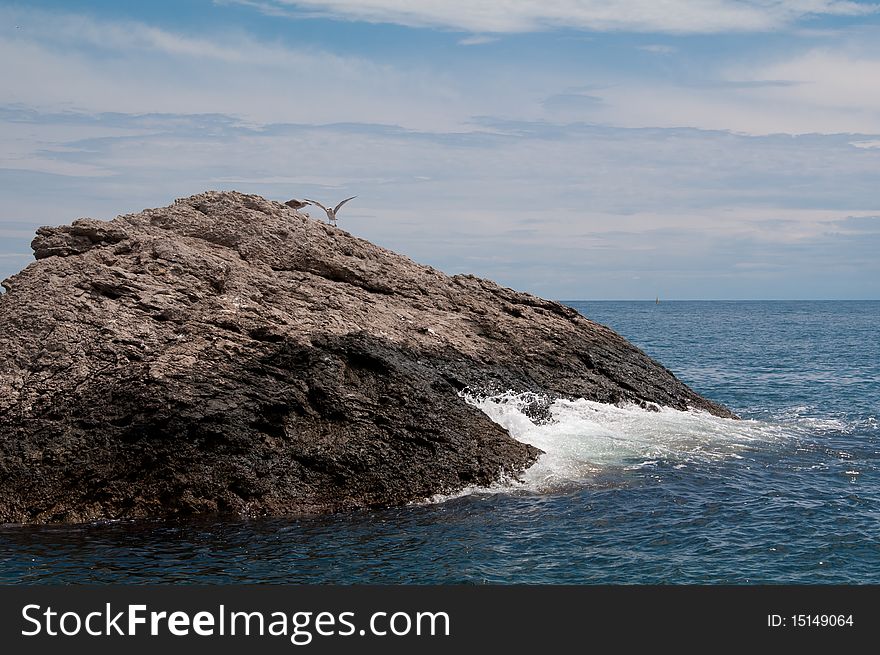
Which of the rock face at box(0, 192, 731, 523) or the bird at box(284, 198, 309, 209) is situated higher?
the bird at box(284, 198, 309, 209)

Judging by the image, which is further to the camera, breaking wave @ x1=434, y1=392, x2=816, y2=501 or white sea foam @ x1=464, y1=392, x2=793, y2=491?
white sea foam @ x1=464, y1=392, x2=793, y2=491

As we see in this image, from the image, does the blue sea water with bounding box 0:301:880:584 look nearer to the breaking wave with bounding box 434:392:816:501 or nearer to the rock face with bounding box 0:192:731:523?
the breaking wave with bounding box 434:392:816:501

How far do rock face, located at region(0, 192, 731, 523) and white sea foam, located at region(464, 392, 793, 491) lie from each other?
697mm

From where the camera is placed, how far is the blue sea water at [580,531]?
1248 centimetres

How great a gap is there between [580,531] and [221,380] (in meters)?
7.25


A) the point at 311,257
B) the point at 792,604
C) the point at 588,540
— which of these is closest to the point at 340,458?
the point at 588,540

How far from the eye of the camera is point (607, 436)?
66.5 ft

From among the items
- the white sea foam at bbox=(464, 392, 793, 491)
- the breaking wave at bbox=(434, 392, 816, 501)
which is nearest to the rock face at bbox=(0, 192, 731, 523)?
the breaking wave at bbox=(434, 392, 816, 501)

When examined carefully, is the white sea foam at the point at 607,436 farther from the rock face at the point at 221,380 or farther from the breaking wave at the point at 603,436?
the rock face at the point at 221,380

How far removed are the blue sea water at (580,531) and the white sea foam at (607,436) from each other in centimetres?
6

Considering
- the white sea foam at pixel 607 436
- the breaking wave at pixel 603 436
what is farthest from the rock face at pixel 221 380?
the white sea foam at pixel 607 436

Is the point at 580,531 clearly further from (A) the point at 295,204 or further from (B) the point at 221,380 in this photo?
(A) the point at 295,204

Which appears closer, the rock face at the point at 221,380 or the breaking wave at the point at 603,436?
the rock face at the point at 221,380

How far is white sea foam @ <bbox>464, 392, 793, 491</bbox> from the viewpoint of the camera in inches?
711
